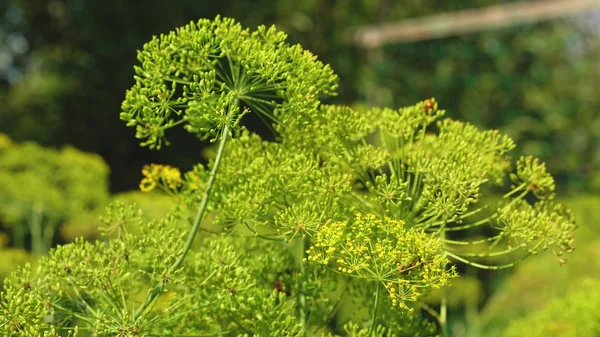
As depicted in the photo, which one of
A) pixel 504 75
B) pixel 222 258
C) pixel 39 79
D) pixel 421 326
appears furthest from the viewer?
pixel 39 79

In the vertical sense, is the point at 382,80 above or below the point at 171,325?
above

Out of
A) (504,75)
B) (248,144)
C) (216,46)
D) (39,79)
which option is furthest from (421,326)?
(39,79)

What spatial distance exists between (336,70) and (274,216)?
5815mm

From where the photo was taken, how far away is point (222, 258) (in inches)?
44.3

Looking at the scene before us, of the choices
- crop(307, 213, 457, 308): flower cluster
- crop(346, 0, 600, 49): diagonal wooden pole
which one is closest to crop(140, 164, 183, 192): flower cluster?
crop(307, 213, 457, 308): flower cluster

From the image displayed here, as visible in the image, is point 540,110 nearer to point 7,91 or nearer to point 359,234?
point 7,91

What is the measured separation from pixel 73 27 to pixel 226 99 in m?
6.32

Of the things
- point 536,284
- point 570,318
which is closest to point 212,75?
point 570,318

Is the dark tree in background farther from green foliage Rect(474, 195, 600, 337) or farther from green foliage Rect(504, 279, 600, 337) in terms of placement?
green foliage Rect(504, 279, 600, 337)

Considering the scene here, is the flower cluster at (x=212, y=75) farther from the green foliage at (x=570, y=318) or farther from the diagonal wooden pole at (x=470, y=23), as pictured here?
the diagonal wooden pole at (x=470, y=23)

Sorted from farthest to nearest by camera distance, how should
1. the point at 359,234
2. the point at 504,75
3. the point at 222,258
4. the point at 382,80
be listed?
the point at 504,75 < the point at 382,80 < the point at 222,258 < the point at 359,234

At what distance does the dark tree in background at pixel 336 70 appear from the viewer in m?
6.52

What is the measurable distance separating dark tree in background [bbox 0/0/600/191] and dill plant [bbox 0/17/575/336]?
16.2ft

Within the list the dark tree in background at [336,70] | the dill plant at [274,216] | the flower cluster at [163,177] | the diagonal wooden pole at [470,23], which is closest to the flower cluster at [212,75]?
the dill plant at [274,216]
